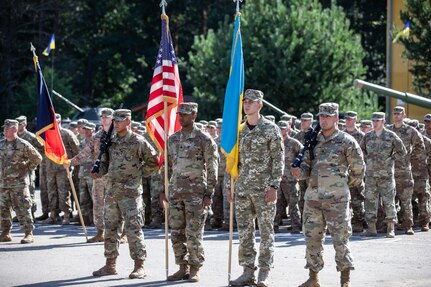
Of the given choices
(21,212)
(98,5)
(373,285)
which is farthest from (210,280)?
(98,5)

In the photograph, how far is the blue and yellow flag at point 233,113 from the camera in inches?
498

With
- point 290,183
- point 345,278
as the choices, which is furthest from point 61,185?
point 345,278

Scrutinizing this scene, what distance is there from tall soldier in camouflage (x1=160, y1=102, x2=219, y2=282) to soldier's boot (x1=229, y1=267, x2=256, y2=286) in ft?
2.16

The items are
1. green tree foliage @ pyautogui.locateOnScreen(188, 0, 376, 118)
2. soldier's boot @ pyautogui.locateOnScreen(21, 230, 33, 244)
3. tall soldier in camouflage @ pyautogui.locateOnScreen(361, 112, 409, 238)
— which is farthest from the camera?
green tree foliage @ pyautogui.locateOnScreen(188, 0, 376, 118)

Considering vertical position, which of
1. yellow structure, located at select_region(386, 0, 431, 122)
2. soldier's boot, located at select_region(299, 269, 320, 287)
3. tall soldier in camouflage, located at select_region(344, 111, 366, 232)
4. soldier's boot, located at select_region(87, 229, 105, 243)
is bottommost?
soldier's boot, located at select_region(299, 269, 320, 287)

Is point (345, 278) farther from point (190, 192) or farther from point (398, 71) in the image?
point (398, 71)

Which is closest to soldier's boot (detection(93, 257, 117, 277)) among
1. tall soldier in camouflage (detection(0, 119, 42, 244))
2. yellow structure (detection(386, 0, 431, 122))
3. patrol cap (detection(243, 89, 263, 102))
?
patrol cap (detection(243, 89, 263, 102))

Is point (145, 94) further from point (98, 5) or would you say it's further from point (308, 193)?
point (308, 193)

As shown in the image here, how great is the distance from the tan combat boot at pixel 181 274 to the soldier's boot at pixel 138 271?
417mm

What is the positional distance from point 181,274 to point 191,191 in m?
1.12

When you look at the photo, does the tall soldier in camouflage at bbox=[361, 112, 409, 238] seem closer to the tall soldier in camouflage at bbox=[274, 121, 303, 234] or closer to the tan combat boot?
the tall soldier in camouflage at bbox=[274, 121, 303, 234]

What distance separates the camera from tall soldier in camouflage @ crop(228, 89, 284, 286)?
1212 cm

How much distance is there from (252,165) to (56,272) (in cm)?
336

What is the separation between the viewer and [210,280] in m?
12.8
